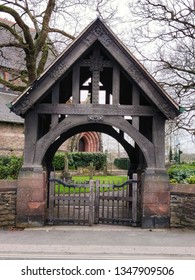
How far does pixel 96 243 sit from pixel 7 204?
9.38ft

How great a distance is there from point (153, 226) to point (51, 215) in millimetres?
2714

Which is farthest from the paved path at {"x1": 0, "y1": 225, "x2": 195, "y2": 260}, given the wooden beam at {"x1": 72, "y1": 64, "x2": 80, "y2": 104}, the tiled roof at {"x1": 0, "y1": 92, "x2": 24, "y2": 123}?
the tiled roof at {"x1": 0, "y1": 92, "x2": 24, "y2": 123}

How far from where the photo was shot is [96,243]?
6988mm

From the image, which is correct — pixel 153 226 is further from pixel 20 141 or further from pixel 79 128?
pixel 20 141

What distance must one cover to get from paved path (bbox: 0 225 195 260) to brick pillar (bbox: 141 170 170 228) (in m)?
0.32

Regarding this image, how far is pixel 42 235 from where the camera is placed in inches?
300

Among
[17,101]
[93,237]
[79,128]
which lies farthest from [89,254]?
[79,128]

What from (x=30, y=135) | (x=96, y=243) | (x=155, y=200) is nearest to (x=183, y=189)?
(x=155, y=200)

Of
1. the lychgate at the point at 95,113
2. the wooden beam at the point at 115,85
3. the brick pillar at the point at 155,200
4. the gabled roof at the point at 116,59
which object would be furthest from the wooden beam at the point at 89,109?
the brick pillar at the point at 155,200

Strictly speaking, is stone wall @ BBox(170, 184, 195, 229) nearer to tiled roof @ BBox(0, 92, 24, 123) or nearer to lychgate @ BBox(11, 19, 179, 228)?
lychgate @ BBox(11, 19, 179, 228)

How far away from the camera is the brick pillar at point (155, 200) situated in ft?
28.2

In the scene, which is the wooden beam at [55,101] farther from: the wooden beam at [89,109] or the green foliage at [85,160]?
the green foliage at [85,160]

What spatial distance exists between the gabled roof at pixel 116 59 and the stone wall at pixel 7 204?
197 cm

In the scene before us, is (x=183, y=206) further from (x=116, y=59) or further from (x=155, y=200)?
(x=116, y=59)
